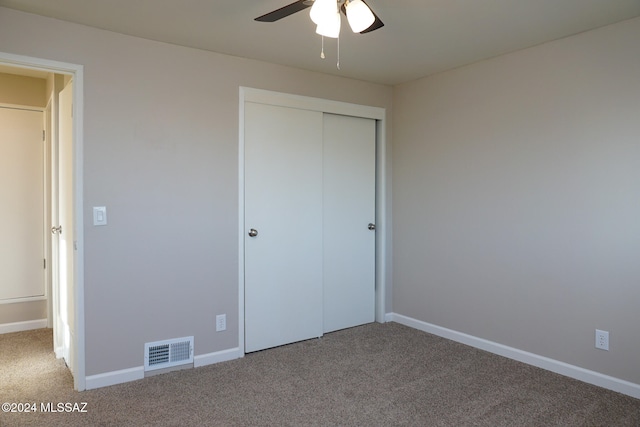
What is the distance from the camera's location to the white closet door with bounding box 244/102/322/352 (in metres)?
3.33

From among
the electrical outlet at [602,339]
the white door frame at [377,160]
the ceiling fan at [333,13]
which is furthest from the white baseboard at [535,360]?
the ceiling fan at [333,13]

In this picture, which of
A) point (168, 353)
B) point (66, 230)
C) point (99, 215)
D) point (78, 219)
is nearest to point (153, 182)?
point (99, 215)

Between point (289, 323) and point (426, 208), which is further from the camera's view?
point (426, 208)

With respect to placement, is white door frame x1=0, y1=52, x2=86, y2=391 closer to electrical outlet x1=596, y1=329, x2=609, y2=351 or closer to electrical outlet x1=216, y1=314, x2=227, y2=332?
electrical outlet x1=216, y1=314, x2=227, y2=332

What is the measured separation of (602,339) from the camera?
2719 millimetres

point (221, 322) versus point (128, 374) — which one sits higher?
point (221, 322)

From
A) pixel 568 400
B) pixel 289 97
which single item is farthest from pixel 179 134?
pixel 568 400

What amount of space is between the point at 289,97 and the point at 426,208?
5.26 ft

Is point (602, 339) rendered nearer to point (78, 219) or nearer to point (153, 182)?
point (153, 182)

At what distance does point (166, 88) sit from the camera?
2.93 meters

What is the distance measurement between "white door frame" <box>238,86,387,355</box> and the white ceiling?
0.31m

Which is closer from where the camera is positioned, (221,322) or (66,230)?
(66,230)

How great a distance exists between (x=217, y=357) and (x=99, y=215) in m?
1.35

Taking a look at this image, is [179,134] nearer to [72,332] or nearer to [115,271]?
[115,271]
